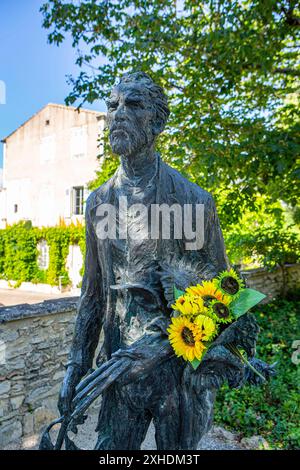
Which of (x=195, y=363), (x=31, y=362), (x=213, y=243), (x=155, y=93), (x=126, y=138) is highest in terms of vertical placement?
(x=155, y=93)

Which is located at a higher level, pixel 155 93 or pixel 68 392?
pixel 155 93

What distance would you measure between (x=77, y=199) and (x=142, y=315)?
61.3 ft

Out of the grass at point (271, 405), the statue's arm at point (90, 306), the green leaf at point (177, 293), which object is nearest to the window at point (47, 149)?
the grass at point (271, 405)

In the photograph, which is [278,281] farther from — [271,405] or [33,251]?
[33,251]

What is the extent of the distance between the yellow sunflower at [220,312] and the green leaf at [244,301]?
0.03 meters

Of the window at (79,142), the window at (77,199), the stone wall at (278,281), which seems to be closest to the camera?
the stone wall at (278,281)

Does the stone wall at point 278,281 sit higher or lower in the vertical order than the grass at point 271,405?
higher

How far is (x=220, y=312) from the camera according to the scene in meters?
1.23

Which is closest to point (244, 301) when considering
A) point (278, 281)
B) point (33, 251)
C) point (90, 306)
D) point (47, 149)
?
point (90, 306)

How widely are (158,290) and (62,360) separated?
14.3ft

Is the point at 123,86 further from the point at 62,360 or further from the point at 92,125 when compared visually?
the point at 92,125

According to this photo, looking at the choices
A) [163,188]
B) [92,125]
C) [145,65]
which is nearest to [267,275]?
[145,65]

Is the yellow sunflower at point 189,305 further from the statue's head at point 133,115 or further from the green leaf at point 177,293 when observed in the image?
the statue's head at point 133,115

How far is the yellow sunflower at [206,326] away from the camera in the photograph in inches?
46.8
